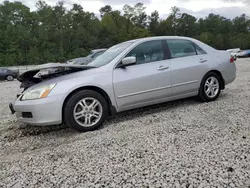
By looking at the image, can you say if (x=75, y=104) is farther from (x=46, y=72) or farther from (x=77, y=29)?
(x=77, y=29)

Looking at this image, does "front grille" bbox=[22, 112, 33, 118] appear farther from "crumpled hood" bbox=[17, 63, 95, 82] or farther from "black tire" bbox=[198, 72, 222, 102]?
"black tire" bbox=[198, 72, 222, 102]

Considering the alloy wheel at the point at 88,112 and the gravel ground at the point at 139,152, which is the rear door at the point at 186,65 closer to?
the gravel ground at the point at 139,152

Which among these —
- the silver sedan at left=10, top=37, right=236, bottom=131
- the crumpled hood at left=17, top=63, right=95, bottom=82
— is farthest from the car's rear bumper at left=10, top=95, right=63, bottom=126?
the crumpled hood at left=17, top=63, right=95, bottom=82

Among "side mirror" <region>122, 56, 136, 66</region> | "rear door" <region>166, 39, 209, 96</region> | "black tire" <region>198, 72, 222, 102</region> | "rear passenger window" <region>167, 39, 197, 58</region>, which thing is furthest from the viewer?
"black tire" <region>198, 72, 222, 102</region>

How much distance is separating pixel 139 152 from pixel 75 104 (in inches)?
50.0

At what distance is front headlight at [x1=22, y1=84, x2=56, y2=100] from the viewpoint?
3189 millimetres

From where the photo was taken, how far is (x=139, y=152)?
8.40 feet

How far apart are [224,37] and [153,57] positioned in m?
88.2

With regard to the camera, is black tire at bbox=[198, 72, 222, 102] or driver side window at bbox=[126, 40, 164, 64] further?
black tire at bbox=[198, 72, 222, 102]

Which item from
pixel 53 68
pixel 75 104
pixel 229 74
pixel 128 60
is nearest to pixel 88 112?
pixel 75 104

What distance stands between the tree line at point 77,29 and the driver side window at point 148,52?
45.2 m

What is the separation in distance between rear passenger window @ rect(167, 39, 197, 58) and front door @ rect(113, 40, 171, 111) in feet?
0.74

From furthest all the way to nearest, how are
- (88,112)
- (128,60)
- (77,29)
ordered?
(77,29), (128,60), (88,112)

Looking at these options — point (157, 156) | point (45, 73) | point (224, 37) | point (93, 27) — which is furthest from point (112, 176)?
point (224, 37)
